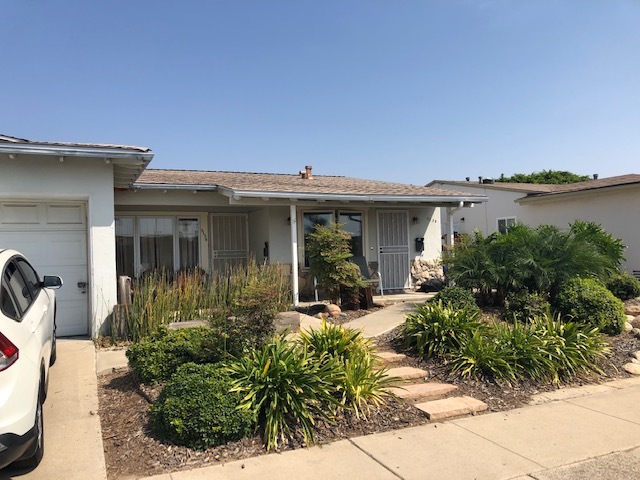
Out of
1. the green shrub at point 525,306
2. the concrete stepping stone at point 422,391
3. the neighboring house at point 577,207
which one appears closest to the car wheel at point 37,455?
the concrete stepping stone at point 422,391

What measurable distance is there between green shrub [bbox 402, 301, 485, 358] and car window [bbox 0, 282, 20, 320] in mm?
4958

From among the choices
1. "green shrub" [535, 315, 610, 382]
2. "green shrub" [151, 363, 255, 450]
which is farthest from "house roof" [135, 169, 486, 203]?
"green shrub" [151, 363, 255, 450]

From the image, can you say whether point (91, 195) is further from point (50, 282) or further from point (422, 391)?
point (422, 391)

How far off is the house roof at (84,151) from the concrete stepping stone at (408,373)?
502 cm

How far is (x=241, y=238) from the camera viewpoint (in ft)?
44.4

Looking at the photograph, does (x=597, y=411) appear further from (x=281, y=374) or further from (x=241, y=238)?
(x=241, y=238)

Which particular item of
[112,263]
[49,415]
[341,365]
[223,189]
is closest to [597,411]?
[341,365]

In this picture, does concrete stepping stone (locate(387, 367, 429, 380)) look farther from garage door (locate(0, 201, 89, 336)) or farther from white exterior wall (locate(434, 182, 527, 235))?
white exterior wall (locate(434, 182, 527, 235))

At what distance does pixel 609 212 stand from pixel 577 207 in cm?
125

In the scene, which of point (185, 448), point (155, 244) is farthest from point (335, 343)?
point (155, 244)

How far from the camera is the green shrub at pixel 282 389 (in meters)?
4.47

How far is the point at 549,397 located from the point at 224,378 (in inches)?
150

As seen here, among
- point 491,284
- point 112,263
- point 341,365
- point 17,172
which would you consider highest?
point 17,172

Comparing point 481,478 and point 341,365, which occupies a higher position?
point 341,365
